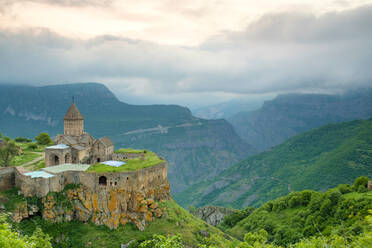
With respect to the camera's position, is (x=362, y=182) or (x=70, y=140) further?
(x=362, y=182)

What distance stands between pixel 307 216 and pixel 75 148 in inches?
1992

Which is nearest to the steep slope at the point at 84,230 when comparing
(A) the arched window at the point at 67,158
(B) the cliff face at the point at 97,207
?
(B) the cliff face at the point at 97,207

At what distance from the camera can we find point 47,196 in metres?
49.0

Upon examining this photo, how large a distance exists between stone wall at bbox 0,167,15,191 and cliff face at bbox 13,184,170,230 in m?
5.73

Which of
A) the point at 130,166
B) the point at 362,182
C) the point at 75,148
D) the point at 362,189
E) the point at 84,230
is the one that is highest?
the point at 75,148

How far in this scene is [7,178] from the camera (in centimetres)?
5053

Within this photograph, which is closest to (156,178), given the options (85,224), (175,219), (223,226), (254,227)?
(175,219)

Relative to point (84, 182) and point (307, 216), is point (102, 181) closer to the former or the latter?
point (84, 182)

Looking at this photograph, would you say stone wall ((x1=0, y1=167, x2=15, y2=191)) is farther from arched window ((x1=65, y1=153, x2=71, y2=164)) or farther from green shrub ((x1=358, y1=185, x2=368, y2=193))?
green shrub ((x1=358, y1=185, x2=368, y2=193))

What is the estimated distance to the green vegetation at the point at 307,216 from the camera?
182ft

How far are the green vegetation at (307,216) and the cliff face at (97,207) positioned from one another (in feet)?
82.9

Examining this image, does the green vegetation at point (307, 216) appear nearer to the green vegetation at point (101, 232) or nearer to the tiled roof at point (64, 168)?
the green vegetation at point (101, 232)

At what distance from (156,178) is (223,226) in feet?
120

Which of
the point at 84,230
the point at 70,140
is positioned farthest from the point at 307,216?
the point at 70,140
